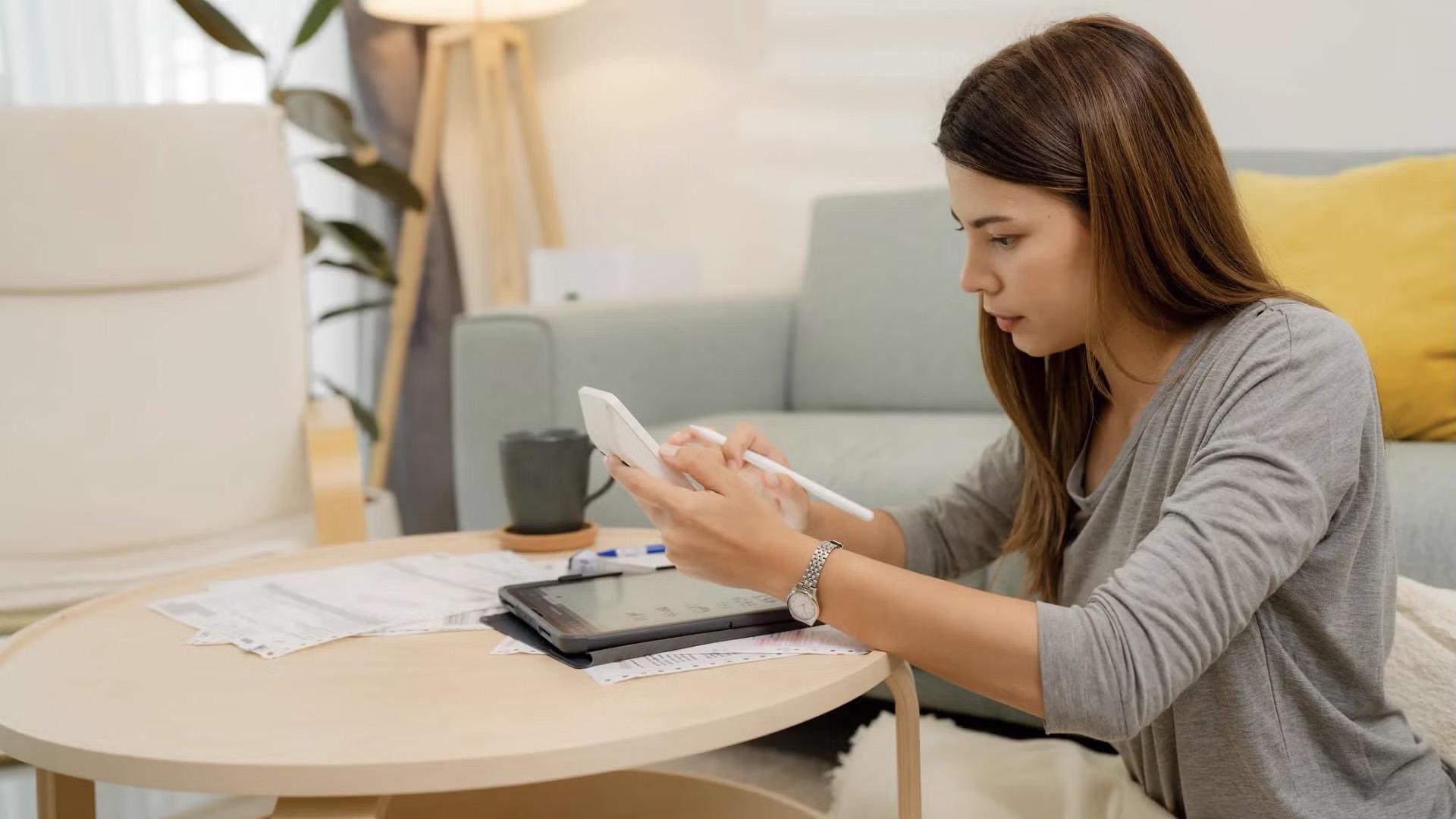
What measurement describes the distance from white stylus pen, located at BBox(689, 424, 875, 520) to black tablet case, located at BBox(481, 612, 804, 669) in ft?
0.30

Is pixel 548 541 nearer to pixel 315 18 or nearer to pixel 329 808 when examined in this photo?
pixel 329 808

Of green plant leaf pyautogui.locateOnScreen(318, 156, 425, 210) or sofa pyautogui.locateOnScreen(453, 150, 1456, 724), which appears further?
green plant leaf pyautogui.locateOnScreen(318, 156, 425, 210)

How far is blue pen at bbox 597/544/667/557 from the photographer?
1.08 meters

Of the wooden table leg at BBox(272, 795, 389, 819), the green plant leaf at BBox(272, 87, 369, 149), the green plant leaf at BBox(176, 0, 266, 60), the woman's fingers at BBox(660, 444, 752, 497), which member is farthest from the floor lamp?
the wooden table leg at BBox(272, 795, 389, 819)

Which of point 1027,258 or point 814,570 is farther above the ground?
point 1027,258

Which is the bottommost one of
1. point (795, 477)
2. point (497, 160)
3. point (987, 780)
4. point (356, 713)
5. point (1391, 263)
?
point (987, 780)

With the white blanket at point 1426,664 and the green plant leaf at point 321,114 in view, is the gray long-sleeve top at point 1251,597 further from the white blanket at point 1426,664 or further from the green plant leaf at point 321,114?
the green plant leaf at point 321,114

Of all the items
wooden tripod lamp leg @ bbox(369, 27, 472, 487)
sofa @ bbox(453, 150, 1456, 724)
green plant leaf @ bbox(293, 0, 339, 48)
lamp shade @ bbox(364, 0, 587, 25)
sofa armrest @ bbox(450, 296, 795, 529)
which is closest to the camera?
sofa @ bbox(453, 150, 1456, 724)

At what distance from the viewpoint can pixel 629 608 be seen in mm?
857

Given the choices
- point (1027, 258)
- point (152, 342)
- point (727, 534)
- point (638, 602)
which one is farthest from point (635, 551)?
point (152, 342)

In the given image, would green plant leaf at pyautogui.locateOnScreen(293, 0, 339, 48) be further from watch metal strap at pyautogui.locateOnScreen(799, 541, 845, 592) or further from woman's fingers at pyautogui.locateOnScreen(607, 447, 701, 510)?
watch metal strap at pyautogui.locateOnScreen(799, 541, 845, 592)

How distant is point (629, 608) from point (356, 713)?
0.70 feet

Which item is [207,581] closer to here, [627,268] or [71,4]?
[627,268]

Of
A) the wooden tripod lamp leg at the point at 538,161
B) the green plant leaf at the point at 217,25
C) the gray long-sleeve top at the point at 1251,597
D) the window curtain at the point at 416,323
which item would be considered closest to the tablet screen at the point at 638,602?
the gray long-sleeve top at the point at 1251,597
